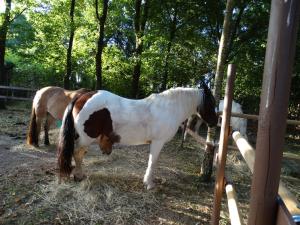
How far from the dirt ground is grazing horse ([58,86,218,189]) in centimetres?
33

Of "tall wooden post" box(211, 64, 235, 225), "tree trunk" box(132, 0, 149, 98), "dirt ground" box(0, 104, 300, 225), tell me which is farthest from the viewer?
"tree trunk" box(132, 0, 149, 98)

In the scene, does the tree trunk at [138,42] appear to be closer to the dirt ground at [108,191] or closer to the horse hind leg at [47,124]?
the horse hind leg at [47,124]

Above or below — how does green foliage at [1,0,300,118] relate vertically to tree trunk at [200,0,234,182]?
above

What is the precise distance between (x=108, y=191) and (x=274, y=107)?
3.68 m

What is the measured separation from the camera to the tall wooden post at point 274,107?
3.57ft

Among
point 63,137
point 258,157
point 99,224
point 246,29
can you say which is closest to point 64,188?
point 63,137

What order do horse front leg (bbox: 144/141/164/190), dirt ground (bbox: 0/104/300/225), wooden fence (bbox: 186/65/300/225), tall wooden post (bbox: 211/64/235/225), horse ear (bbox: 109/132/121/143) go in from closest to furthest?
wooden fence (bbox: 186/65/300/225)
tall wooden post (bbox: 211/64/235/225)
dirt ground (bbox: 0/104/300/225)
horse ear (bbox: 109/132/121/143)
horse front leg (bbox: 144/141/164/190)

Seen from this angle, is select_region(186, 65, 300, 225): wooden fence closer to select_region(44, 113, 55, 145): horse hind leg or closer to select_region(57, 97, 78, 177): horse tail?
select_region(57, 97, 78, 177): horse tail

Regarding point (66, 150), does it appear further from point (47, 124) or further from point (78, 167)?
point (47, 124)

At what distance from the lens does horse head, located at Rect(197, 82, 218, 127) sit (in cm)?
512

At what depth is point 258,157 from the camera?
Answer: 3.82ft

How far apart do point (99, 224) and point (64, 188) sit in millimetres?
1048

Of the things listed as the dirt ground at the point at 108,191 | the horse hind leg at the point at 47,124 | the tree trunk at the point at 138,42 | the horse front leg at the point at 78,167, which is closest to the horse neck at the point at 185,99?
the dirt ground at the point at 108,191

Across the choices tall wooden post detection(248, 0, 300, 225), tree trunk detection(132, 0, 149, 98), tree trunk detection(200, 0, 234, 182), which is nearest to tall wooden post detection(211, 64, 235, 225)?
tall wooden post detection(248, 0, 300, 225)
